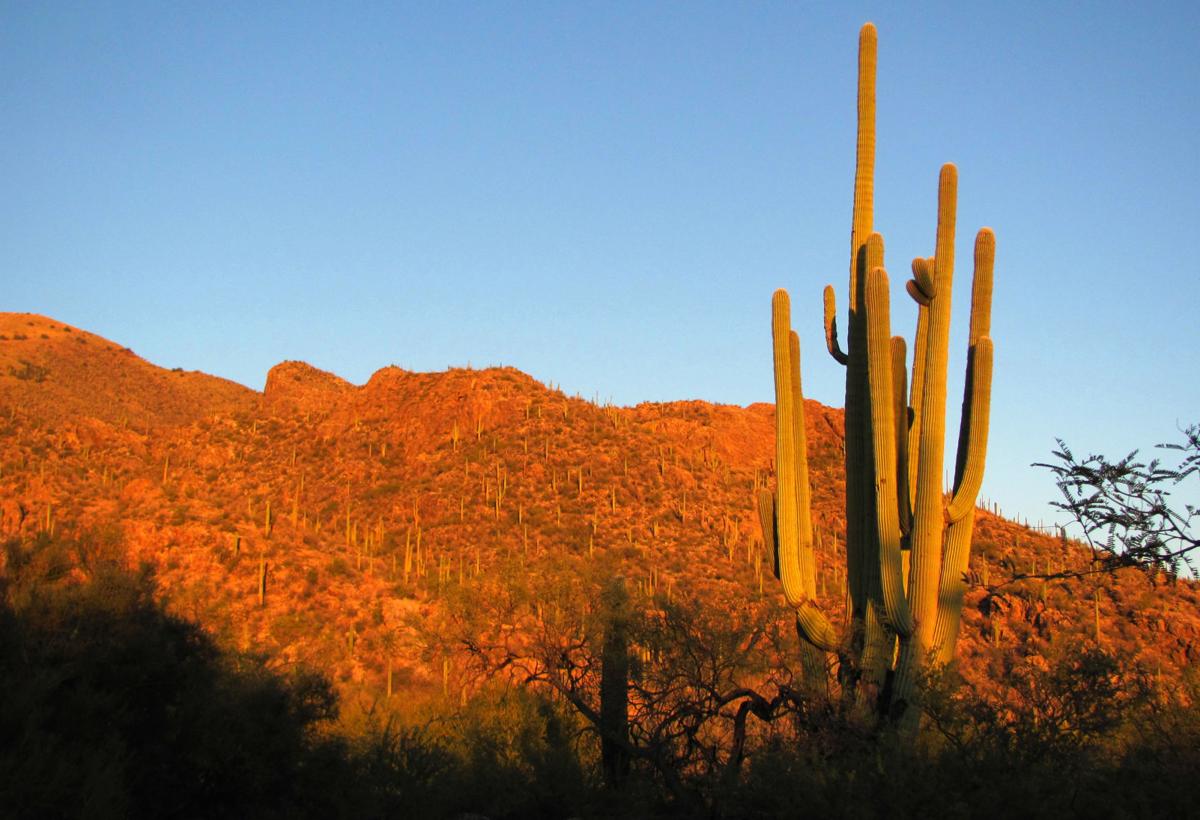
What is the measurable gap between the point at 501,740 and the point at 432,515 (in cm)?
2187

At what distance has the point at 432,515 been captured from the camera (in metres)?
38.9

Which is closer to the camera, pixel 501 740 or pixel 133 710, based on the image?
pixel 133 710

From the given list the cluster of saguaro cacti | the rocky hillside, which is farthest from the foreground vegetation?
the rocky hillside

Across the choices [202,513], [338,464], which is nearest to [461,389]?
[338,464]

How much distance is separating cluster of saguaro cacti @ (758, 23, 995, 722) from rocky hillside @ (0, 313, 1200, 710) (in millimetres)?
2276

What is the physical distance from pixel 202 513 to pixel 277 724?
16.5m

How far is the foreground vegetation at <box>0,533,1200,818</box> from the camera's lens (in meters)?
10.7

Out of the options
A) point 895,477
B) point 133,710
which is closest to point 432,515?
point 133,710

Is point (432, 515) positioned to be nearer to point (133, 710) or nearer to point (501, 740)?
point (501, 740)

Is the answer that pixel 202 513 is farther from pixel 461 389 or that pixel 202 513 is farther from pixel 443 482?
pixel 461 389

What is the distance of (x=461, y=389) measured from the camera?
48594 millimetres

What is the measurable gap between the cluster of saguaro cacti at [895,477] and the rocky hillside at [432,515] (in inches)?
89.6

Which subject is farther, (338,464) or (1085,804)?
(338,464)

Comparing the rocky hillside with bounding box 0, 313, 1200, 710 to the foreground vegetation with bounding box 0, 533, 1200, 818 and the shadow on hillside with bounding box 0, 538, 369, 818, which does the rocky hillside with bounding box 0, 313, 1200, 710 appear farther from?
the shadow on hillside with bounding box 0, 538, 369, 818
